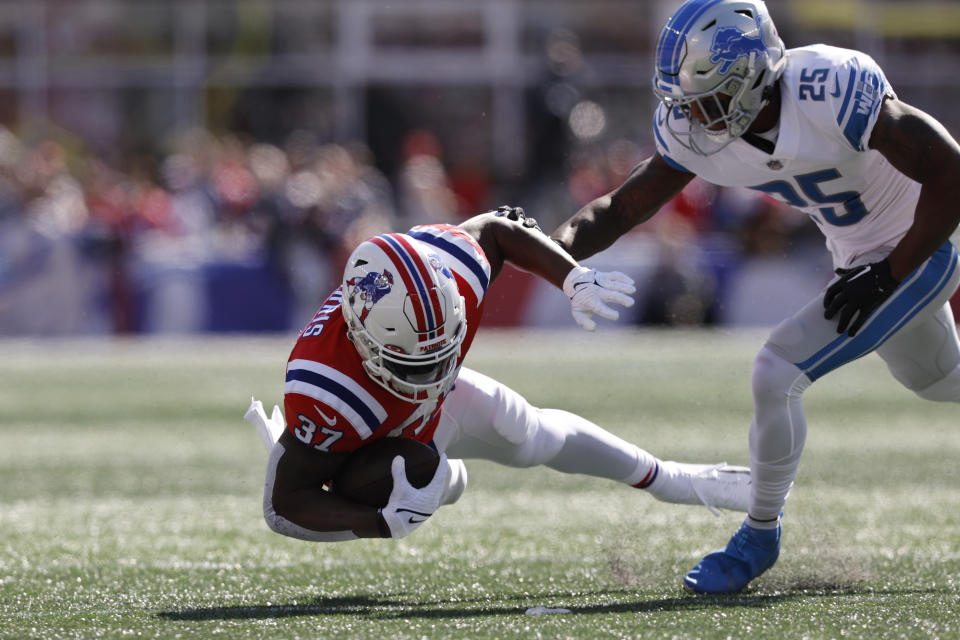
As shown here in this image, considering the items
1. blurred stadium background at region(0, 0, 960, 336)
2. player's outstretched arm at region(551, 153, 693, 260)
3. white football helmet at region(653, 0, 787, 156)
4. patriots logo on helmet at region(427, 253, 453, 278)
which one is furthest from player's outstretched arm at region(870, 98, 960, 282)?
blurred stadium background at region(0, 0, 960, 336)

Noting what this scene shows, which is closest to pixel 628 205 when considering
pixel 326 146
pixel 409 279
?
pixel 409 279

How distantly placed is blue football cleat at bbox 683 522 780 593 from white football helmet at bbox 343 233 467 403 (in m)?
0.88

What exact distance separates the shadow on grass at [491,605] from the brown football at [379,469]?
0.27 m

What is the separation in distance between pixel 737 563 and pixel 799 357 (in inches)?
22.6

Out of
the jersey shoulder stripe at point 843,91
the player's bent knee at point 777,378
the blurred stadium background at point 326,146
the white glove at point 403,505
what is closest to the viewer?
the white glove at point 403,505

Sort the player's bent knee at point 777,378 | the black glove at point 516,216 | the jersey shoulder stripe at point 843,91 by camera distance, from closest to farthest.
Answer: the jersey shoulder stripe at point 843,91, the player's bent knee at point 777,378, the black glove at point 516,216

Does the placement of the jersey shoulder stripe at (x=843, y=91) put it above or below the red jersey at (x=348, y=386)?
above

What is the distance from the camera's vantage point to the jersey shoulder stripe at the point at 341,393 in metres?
3.19

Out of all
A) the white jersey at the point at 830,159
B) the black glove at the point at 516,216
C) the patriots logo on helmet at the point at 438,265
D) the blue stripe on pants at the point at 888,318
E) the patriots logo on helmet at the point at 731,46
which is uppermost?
the patriots logo on helmet at the point at 731,46

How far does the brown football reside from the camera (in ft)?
10.6

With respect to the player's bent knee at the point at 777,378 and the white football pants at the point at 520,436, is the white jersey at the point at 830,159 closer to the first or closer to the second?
the player's bent knee at the point at 777,378

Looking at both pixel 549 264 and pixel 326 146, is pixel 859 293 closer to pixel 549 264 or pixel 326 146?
pixel 549 264

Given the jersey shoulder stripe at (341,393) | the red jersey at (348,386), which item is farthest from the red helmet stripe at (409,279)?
the jersey shoulder stripe at (341,393)

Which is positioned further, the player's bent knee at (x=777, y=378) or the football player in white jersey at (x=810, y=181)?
the player's bent knee at (x=777, y=378)
